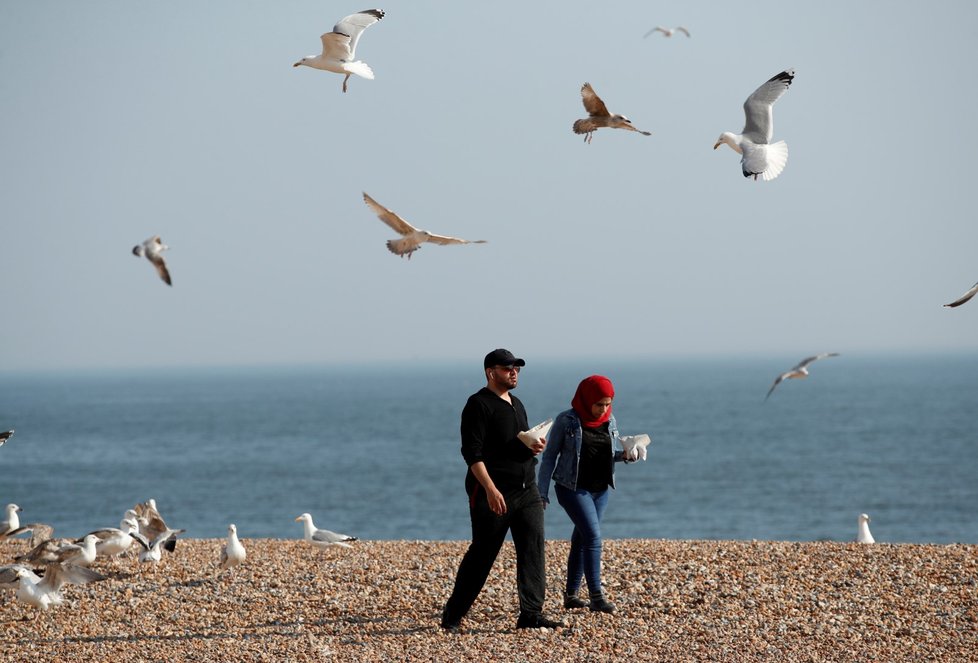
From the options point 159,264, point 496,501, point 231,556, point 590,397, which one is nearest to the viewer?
point 496,501

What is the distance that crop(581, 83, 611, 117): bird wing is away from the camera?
11764mm

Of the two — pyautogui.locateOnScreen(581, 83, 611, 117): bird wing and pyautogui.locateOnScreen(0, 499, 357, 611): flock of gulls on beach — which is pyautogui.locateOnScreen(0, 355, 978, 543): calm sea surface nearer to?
pyautogui.locateOnScreen(0, 499, 357, 611): flock of gulls on beach

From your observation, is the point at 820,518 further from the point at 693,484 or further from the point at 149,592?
the point at 149,592

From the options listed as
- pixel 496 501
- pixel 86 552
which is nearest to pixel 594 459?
pixel 496 501

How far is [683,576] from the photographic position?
416 inches

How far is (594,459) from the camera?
8.92 meters

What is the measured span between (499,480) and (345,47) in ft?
15.2

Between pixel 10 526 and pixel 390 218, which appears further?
pixel 10 526

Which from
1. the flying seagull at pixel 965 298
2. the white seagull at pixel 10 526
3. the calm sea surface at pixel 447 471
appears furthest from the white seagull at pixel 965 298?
the calm sea surface at pixel 447 471

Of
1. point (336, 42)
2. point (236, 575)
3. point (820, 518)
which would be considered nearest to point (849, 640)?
point (236, 575)

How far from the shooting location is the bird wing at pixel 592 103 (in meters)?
11.8

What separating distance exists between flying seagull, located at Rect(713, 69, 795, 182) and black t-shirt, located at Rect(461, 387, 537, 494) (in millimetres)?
3076

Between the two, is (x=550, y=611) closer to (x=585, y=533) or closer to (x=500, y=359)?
(x=585, y=533)

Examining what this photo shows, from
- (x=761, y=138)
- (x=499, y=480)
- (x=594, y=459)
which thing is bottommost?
(x=499, y=480)
